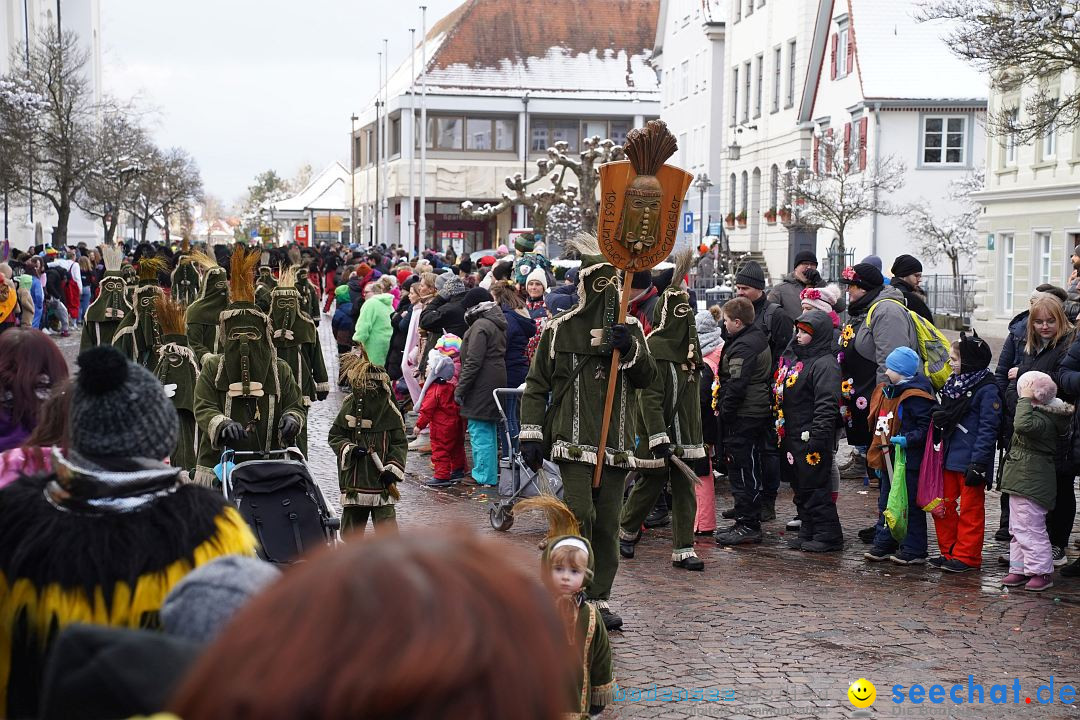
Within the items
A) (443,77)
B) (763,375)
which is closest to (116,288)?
(763,375)

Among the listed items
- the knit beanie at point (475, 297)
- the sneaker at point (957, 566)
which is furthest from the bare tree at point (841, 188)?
the sneaker at point (957, 566)

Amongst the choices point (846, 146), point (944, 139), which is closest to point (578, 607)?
point (846, 146)

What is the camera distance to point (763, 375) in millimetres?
10102

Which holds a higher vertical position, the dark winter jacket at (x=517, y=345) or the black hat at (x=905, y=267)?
the black hat at (x=905, y=267)

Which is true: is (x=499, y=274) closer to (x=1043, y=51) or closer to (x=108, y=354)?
(x=1043, y=51)

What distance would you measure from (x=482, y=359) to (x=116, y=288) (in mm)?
4059

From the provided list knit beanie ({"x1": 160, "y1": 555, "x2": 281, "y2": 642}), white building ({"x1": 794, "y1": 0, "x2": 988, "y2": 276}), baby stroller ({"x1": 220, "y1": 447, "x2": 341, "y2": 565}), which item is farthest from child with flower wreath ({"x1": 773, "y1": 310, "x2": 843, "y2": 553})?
white building ({"x1": 794, "y1": 0, "x2": 988, "y2": 276})

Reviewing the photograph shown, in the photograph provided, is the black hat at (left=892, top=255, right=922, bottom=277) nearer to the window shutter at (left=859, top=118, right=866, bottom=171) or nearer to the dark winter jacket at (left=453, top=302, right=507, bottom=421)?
the dark winter jacket at (left=453, top=302, right=507, bottom=421)

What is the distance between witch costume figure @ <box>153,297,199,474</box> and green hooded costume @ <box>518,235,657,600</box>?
257 cm

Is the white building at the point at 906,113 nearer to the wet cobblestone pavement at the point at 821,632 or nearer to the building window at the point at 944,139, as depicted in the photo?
the building window at the point at 944,139

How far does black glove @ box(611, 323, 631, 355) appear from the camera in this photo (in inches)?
286

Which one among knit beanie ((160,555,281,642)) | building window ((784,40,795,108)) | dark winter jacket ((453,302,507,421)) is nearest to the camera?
knit beanie ((160,555,281,642))

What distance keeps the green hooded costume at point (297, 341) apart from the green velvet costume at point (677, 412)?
379cm

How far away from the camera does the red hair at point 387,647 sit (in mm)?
1369
